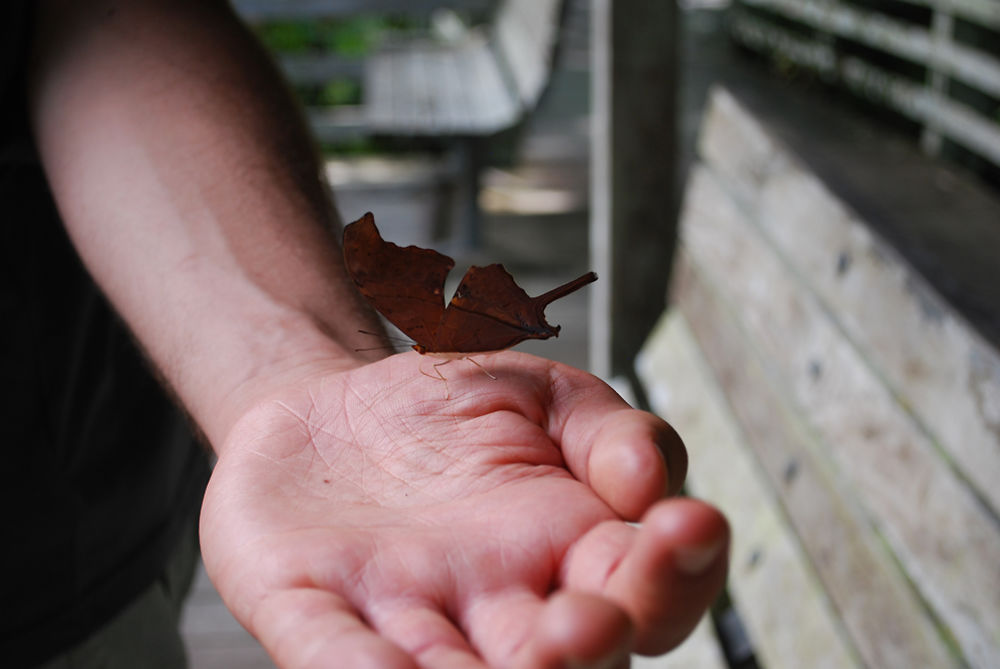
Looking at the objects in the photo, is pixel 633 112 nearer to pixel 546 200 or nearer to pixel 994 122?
pixel 994 122

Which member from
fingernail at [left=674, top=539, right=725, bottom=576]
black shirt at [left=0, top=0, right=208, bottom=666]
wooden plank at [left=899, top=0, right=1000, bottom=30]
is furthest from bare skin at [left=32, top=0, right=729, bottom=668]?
wooden plank at [left=899, top=0, right=1000, bottom=30]

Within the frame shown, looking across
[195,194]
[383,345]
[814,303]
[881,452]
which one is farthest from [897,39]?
[195,194]

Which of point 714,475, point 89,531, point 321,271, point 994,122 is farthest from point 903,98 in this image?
point 89,531

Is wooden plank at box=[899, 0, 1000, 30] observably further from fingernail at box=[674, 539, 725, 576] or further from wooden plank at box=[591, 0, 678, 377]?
fingernail at box=[674, 539, 725, 576]

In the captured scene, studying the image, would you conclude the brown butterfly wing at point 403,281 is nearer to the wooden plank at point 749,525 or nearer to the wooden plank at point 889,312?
the wooden plank at point 889,312

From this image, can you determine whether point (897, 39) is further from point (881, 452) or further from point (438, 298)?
point (438, 298)

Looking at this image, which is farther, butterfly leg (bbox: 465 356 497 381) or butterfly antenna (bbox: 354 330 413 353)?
butterfly antenna (bbox: 354 330 413 353)
